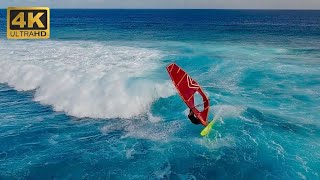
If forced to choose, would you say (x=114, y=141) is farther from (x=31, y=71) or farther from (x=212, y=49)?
(x=212, y=49)

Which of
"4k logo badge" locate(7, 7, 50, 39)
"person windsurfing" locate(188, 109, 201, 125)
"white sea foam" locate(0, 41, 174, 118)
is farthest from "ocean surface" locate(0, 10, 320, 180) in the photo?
"4k logo badge" locate(7, 7, 50, 39)

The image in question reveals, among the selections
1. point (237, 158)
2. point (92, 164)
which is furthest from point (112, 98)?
point (237, 158)

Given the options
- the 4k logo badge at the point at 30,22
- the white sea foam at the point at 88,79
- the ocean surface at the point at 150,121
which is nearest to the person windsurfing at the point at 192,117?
the ocean surface at the point at 150,121

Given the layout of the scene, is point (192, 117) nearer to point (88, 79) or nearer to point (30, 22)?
point (30, 22)

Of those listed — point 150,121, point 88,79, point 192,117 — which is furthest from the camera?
point 88,79

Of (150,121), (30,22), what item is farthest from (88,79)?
(30,22)

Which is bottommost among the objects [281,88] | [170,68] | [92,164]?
[92,164]
